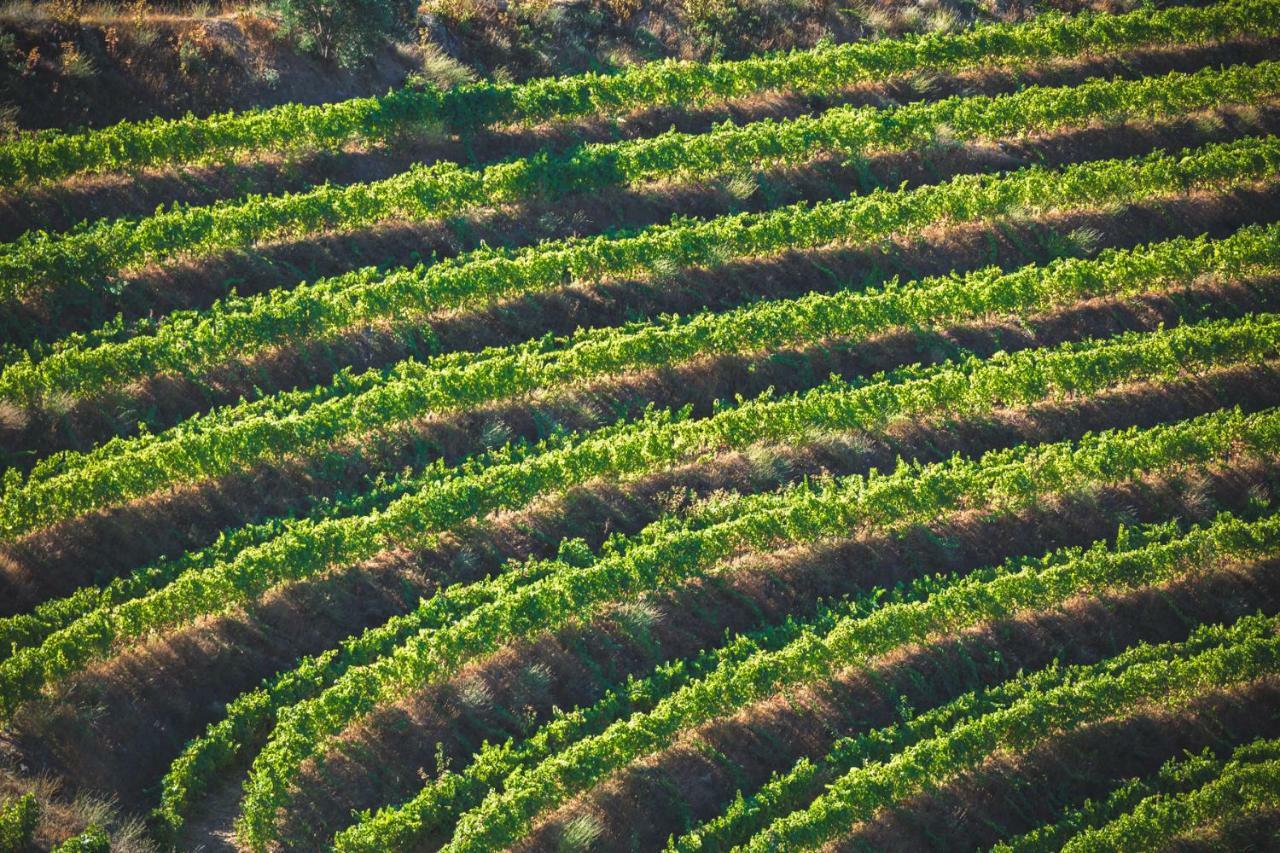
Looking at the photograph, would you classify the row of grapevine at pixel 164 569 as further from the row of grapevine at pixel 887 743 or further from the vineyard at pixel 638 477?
the row of grapevine at pixel 887 743

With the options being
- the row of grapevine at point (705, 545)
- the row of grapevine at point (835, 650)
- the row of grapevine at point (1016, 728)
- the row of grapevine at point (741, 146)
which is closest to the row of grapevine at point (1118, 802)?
the row of grapevine at point (1016, 728)

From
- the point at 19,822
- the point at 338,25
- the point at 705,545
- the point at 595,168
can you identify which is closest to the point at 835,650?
the point at 705,545

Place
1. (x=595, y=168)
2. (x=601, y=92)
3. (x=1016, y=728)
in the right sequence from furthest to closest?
(x=601, y=92) < (x=595, y=168) < (x=1016, y=728)

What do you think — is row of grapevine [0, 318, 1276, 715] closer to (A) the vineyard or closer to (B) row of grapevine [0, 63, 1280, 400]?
(A) the vineyard

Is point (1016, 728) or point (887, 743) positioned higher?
point (887, 743)

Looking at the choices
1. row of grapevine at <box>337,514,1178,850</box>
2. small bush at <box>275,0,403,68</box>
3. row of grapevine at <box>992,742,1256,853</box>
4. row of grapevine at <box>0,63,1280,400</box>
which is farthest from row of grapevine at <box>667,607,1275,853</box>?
small bush at <box>275,0,403,68</box>

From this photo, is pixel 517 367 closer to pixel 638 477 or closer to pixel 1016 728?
pixel 638 477

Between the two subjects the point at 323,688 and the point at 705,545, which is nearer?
the point at 323,688
